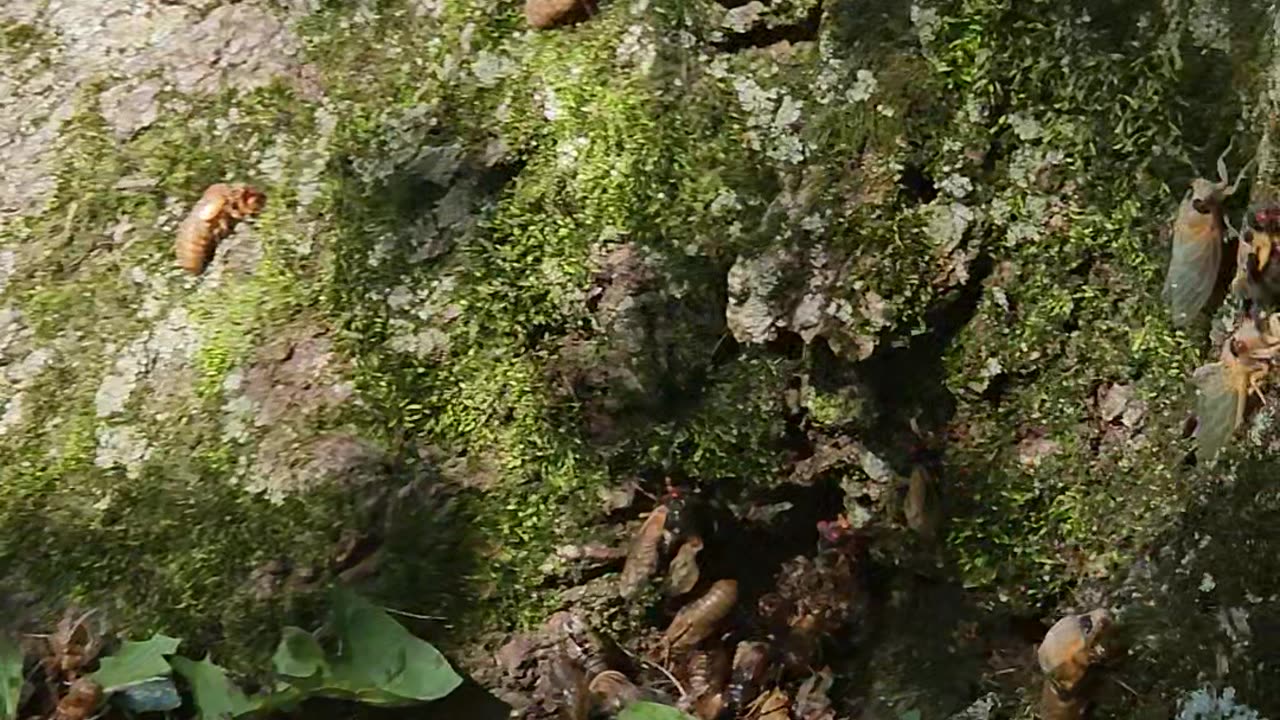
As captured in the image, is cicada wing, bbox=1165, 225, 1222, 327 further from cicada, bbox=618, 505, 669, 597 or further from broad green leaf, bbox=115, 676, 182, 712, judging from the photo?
broad green leaf, bbox=115, 676, 182, 712

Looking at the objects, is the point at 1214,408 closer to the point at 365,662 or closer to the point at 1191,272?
the point at 1191,272

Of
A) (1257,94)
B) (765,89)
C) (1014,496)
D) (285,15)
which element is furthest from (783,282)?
(285,15)

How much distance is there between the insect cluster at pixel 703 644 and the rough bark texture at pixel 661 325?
0.05 meters

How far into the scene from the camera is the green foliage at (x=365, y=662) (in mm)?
1725

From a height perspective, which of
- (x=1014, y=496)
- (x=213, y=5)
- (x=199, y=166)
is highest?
(x=213, y=5)

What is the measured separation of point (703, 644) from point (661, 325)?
0.41 metres

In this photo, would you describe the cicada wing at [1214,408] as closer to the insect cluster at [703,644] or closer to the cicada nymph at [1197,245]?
the cicada nymph at [1197,245]

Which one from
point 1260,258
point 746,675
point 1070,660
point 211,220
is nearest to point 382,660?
point 746,675

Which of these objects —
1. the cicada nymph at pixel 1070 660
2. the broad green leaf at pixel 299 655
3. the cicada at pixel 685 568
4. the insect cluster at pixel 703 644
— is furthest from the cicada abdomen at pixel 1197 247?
the broad green leaf at pixel 299 655

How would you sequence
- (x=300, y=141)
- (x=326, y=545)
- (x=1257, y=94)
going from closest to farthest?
(x=1257, y=94), (x=326, y=545), (x=300, y=141)

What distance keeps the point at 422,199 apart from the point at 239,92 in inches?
12.9

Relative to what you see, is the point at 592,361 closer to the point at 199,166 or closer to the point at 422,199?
the point at 422,199

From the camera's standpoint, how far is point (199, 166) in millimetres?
1980

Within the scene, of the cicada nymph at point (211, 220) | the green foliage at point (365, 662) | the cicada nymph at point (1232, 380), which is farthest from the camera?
the cicada nymph at point (211, 220)
